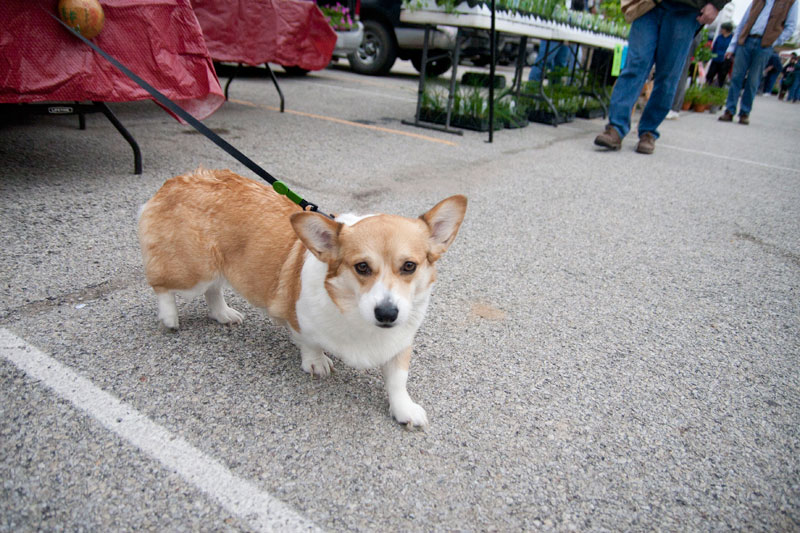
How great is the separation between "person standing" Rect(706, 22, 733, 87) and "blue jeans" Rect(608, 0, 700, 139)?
12.0 metres

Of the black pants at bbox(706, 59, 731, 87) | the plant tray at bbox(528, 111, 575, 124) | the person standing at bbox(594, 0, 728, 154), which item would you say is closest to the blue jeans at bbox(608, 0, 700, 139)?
the person standing at bbox(594, 0, 728, 154)

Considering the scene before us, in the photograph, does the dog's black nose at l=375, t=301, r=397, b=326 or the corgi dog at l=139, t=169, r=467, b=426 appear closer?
the dog's black nose at l=375, t=301, r=397, b=326

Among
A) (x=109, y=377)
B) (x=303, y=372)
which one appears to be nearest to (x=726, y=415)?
(x=303, y=372)

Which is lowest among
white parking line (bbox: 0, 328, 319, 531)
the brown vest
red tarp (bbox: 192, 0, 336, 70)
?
white parking line (bbox: 0, 328, 319, 531)

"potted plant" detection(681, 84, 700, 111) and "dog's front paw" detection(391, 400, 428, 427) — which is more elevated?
"potted plant" detection(681, 84, 700, 111)

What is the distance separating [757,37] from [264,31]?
9.06 metres

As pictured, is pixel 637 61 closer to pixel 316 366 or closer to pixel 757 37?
pixel 757 37

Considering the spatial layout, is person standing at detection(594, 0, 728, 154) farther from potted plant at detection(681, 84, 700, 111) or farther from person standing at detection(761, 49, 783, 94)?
person standing at detection(761, 49, 783, 94)

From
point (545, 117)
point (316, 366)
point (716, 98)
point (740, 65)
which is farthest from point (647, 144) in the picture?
point (716, 98)

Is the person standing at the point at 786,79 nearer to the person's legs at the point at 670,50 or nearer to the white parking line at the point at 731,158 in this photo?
the white parking line at the point at 731,158

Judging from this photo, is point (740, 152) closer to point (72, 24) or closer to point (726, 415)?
point (726, 415)

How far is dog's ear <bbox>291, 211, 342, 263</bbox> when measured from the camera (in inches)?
64.0

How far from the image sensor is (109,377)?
1.87 metres

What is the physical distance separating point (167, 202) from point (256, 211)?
0.36m
